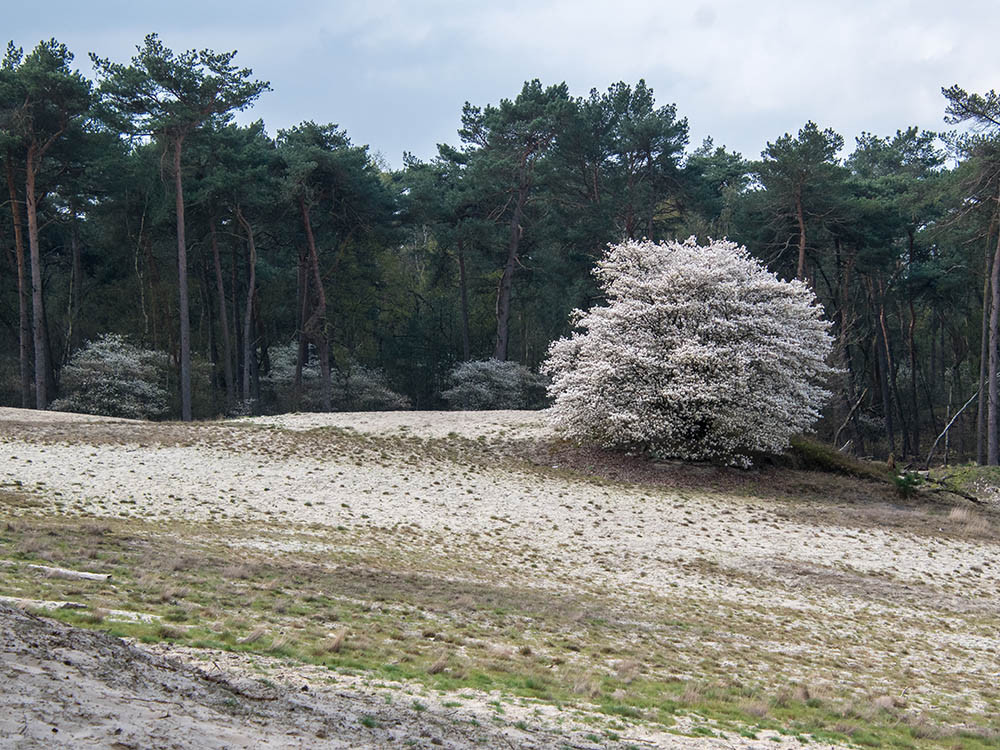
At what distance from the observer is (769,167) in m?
41.9

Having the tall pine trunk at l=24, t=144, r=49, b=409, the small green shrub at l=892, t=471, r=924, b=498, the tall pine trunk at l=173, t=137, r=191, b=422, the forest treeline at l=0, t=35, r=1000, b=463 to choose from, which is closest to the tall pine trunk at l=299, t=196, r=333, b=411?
the forest treeline at l=0, t=35, r=1000, b=463

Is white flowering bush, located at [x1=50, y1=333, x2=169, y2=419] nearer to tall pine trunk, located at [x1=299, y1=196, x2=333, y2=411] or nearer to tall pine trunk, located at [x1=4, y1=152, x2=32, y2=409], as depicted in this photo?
tall pine trunk, located at [x1=4, y1=152, x2=32, y2=409]

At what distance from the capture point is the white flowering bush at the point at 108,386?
4091 centimetres

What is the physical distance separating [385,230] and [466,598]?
40.1 metres

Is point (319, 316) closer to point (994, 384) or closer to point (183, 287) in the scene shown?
point (183, 287)

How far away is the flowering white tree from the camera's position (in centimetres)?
2730

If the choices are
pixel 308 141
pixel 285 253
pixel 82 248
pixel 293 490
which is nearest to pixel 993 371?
pixel 293 490

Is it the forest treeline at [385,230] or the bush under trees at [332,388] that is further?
the bush under trees at [332,388]

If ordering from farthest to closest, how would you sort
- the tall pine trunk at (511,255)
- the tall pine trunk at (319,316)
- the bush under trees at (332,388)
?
the bush under trees at (332,388) → the tall pine trunk at (511,255) → the tall pine trunk at (319,316)

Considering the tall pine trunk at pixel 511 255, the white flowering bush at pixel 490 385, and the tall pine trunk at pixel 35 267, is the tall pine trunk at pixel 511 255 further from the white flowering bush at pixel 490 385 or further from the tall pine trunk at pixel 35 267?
the tall pine trunk at pixel 35 267

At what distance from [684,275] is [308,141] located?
25.0 meters

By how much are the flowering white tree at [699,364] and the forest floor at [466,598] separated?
3.80 ft

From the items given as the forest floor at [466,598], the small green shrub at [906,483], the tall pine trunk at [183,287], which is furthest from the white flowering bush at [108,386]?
the small green shrub at [906,483]

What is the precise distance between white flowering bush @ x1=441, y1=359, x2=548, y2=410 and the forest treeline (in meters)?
1.48
